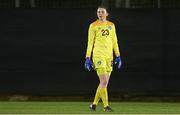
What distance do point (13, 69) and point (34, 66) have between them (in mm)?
516

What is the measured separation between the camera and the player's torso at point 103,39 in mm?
13789

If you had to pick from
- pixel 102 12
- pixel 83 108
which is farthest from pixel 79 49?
pixel 102 12

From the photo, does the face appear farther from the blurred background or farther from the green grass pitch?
the blurred background

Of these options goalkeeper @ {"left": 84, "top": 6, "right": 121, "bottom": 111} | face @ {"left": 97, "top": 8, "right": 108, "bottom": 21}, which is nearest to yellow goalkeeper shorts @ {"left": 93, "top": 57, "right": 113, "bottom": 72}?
goalkeeper @ {"left": 84, "top": 6, "right": 121, "bottom": 111}

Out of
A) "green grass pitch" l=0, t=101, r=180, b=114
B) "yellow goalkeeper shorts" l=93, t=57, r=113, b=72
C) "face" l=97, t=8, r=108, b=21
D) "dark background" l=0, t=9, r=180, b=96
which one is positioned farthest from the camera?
"dark background" l=0, t=9, r=180, b=96

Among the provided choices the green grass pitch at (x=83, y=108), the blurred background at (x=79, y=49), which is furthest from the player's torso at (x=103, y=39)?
the blurred background at (x=79, y=49)

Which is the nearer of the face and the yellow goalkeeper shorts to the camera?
the face

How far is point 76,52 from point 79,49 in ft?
0.34

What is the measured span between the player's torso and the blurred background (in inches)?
153

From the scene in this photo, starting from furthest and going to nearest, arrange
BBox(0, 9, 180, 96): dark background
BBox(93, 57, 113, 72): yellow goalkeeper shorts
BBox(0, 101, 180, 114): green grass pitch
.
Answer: BBox(0, 9, 180, 96): dark background < BBox(0, 101, 180, 114): green grass pitch < BBox(93, 57, 113, 72): yellow goalkeeper shorts

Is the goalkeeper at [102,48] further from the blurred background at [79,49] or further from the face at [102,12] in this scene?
the blurred background at [79,49]

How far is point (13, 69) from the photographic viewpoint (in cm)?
1789

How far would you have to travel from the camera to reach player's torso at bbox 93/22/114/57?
45.2ft

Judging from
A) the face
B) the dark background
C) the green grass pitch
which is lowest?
the green grass pitch
